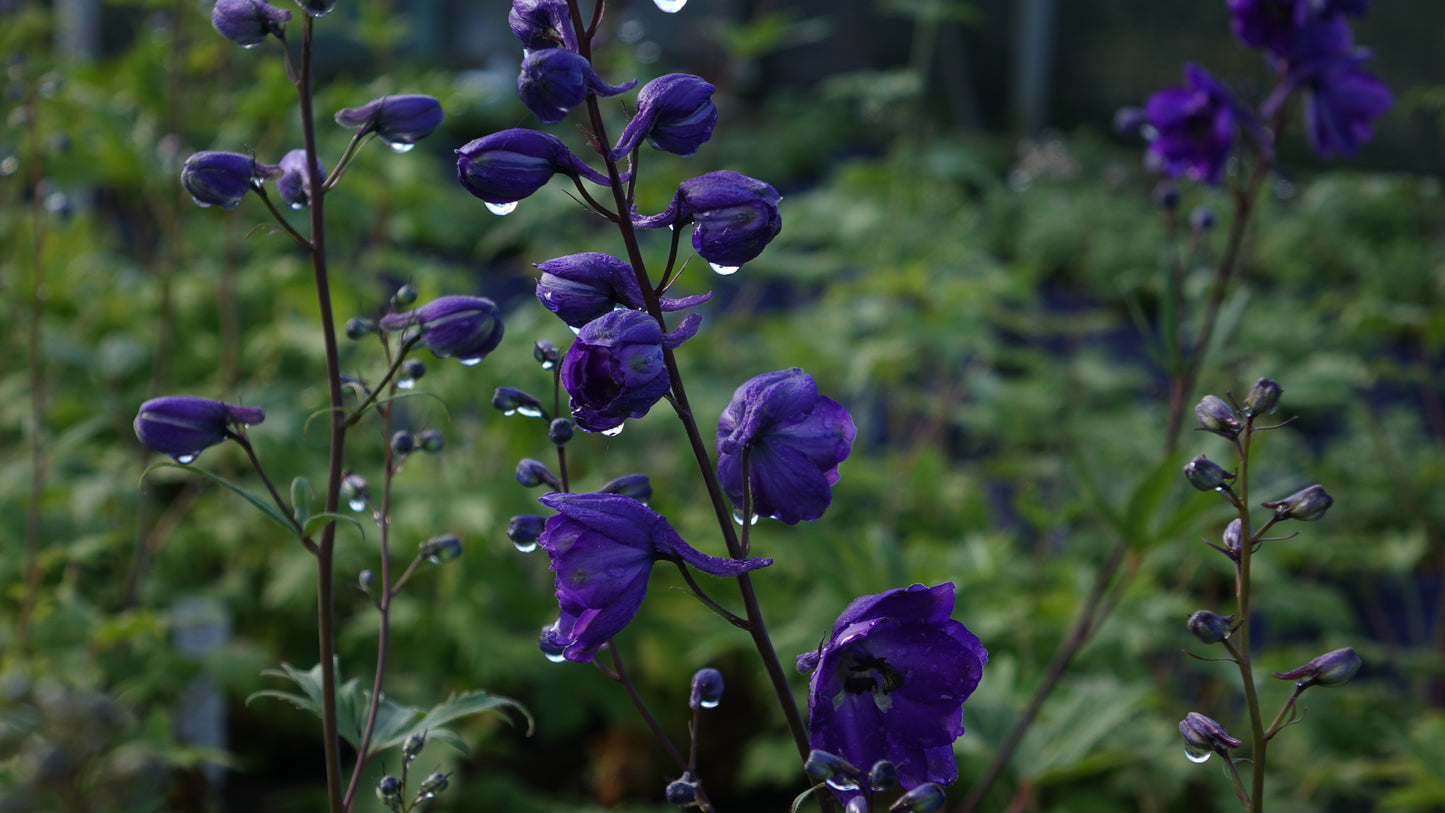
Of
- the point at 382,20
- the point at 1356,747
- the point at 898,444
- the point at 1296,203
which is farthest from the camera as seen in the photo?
the point at 1296,203

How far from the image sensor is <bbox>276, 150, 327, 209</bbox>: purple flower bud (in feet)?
3.56

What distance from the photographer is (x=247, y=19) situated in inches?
41.3

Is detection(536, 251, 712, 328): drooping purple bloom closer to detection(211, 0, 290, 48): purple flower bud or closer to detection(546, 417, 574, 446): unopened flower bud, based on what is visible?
detection(546, 417, 574, 446): unopened flower bud

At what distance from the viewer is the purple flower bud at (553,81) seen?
77 centimetres

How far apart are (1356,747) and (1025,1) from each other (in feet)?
36.9

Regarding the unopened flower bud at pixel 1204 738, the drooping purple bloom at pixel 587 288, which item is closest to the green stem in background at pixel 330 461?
the drooping purple bloom at pixel 587 288

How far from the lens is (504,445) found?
3.44m

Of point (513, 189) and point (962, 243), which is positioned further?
point (962, 243)

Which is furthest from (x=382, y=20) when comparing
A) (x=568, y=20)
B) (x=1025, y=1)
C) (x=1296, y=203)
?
(x=1025, y=1)

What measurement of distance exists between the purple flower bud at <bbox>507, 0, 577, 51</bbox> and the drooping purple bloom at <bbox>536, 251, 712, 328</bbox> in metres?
0.17

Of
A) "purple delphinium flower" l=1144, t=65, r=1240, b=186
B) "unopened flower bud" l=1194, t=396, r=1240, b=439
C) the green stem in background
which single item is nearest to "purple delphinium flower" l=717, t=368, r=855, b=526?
"unopened flower bud" l=1194, t=396, r=1240, b=439

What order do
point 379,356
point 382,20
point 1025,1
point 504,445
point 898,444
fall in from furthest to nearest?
point 1025,1
point 898,444
point 382,20
point 504,445
point 379,356

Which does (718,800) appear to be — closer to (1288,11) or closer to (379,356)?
(379,356)

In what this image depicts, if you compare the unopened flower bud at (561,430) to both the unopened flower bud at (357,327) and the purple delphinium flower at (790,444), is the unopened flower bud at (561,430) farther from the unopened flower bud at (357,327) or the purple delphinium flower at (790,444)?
the unopened flower bud at (357,327)
